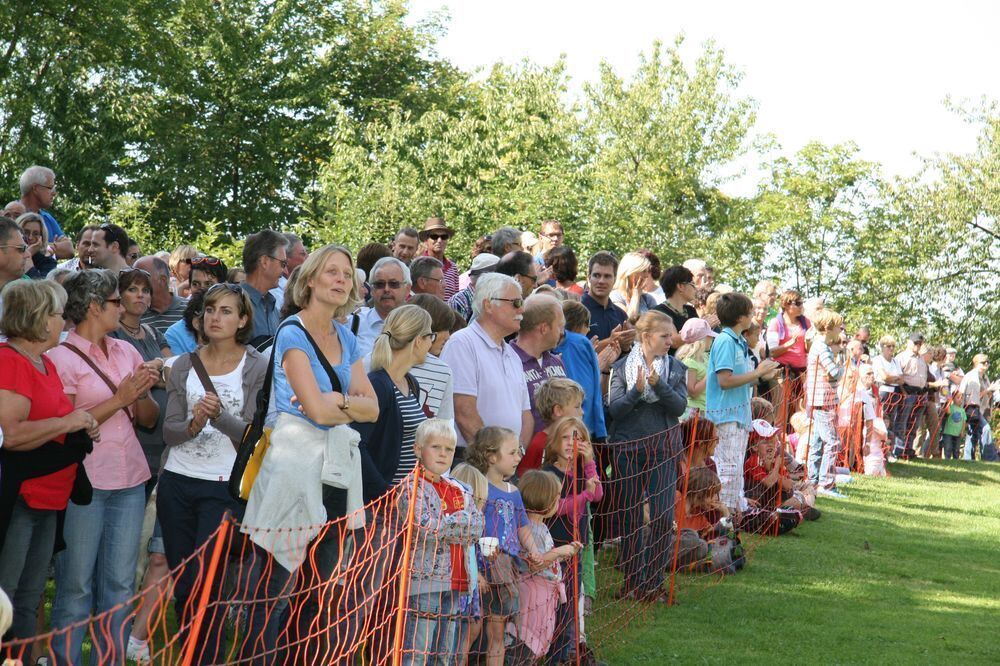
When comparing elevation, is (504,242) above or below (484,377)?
above

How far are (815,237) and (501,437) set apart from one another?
30656 millimetres

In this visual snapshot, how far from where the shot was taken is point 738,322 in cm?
1052

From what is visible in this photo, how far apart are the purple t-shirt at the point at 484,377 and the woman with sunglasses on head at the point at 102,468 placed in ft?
5.91

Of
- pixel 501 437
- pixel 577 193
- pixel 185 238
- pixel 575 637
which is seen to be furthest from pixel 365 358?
pixel 185 238

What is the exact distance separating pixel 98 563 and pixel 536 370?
304 centimetres

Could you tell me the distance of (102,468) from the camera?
19.0ft

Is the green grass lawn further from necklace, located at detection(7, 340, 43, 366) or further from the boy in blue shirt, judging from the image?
necklace, located at detection(7, 340, 43, 366)

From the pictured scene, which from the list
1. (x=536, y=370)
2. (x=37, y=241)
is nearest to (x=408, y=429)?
(x=536, y=370)

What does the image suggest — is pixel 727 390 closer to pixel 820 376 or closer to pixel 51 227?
pixel 820 376

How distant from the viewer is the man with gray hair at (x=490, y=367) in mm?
7016

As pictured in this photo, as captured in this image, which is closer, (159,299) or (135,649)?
(135,649)

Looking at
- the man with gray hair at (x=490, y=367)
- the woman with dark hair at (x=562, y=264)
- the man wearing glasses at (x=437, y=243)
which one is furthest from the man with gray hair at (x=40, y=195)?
the man with gray hair at (x=490, y=367)

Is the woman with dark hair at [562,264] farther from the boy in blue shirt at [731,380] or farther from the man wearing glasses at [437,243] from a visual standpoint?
the boy in blue shirt at [731,380]

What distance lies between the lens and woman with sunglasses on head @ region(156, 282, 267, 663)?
229 inches
